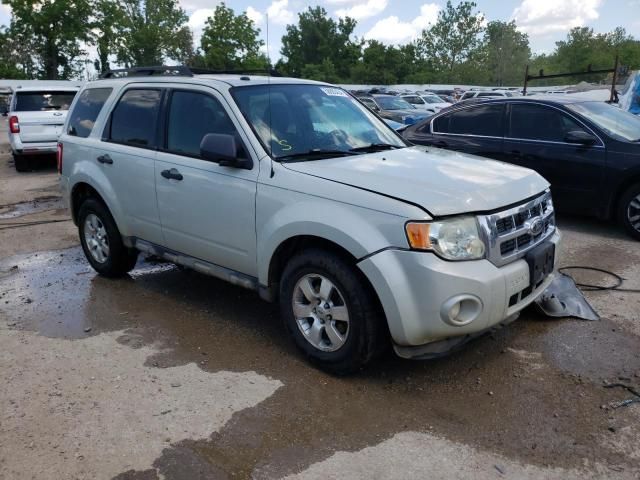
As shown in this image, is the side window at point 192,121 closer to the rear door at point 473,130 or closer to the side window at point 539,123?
the rear door at point 473,130

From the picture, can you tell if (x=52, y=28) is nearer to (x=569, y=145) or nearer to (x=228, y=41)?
(x=228, y=41)

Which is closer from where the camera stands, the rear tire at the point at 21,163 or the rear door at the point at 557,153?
the rear door at the point at 557,153

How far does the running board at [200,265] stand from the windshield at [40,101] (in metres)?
9.32

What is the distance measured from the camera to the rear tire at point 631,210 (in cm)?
665

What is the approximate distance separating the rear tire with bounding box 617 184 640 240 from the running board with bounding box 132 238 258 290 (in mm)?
4771

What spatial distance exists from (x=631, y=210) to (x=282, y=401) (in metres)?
5.13

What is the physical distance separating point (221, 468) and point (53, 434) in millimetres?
1015

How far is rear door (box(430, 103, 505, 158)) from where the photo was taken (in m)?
7.80

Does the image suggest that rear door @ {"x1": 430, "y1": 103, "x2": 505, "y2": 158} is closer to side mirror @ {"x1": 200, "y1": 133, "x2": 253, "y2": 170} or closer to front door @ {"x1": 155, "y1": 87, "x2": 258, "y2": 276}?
front door @ {"x1": 155, "y1": 87, "x2": 258, "y2": 276}

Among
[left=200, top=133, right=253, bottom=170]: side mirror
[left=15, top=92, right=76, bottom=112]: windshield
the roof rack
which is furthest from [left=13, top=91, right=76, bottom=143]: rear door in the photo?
[left=200, top=133, right=253, bottom=170]: side mirror

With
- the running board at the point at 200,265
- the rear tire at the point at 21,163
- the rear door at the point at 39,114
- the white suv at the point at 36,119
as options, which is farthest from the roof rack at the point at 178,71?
the rear tire at the point at 21,163

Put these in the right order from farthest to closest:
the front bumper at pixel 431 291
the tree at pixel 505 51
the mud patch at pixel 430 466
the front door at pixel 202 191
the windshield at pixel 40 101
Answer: the tree at pixel 505 51
the windshield at pixel 40 101
the front door at pixel 202 191
the front bumper at pixel 431 291
the mud patch at pixel 430 466

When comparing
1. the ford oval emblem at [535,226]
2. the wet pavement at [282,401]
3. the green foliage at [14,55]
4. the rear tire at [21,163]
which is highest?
the green foliage at [14,55]

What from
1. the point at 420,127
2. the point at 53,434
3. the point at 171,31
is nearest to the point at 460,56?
the point at 171,31
